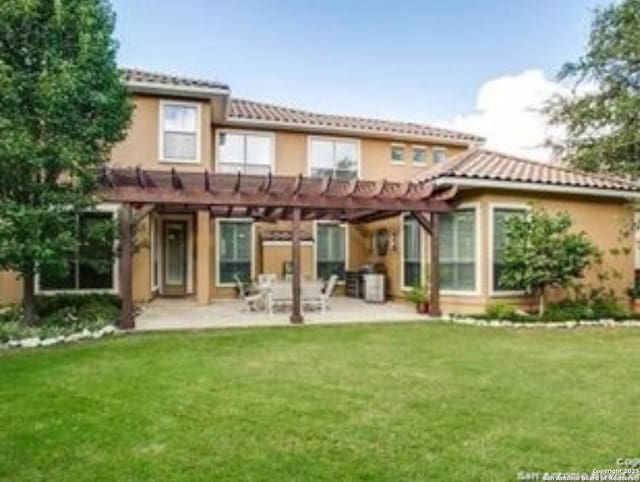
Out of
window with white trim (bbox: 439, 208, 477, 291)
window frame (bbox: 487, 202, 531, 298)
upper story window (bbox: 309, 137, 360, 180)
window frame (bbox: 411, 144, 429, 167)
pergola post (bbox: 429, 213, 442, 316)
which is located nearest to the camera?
pergola post (bbox: 429, 213, 442, 316)

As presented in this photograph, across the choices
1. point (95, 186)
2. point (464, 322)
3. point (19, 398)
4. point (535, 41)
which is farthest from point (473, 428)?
point (535, 41)

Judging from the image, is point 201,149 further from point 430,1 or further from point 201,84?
point 430,1

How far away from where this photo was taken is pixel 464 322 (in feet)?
44.5

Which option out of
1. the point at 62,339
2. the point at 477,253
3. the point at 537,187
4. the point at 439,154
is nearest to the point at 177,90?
the point at 62,339

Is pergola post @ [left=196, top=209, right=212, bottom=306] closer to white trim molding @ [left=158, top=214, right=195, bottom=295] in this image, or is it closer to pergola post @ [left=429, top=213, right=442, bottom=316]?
white trim molding @ [left=158, top=214, right=195, bottom=295]

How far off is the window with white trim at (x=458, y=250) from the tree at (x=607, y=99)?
28.8ft

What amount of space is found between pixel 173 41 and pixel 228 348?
1502 cm

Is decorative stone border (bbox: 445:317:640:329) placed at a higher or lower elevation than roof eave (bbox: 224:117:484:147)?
lower

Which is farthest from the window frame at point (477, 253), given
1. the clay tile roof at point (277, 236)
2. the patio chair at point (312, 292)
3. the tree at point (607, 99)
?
the tree at point (607, 99)

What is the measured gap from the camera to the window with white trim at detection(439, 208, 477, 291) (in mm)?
14992

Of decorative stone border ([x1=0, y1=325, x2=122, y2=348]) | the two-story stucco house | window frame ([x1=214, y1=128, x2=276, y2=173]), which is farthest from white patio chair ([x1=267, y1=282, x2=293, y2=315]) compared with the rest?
window frame ([x1=214, y1=128, x2=276, y2=173])

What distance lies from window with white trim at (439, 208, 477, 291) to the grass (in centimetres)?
484

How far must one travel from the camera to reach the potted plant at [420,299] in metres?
15.2

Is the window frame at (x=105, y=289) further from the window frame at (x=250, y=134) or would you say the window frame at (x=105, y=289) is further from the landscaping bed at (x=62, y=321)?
the window frame at (x=250, y=134)
